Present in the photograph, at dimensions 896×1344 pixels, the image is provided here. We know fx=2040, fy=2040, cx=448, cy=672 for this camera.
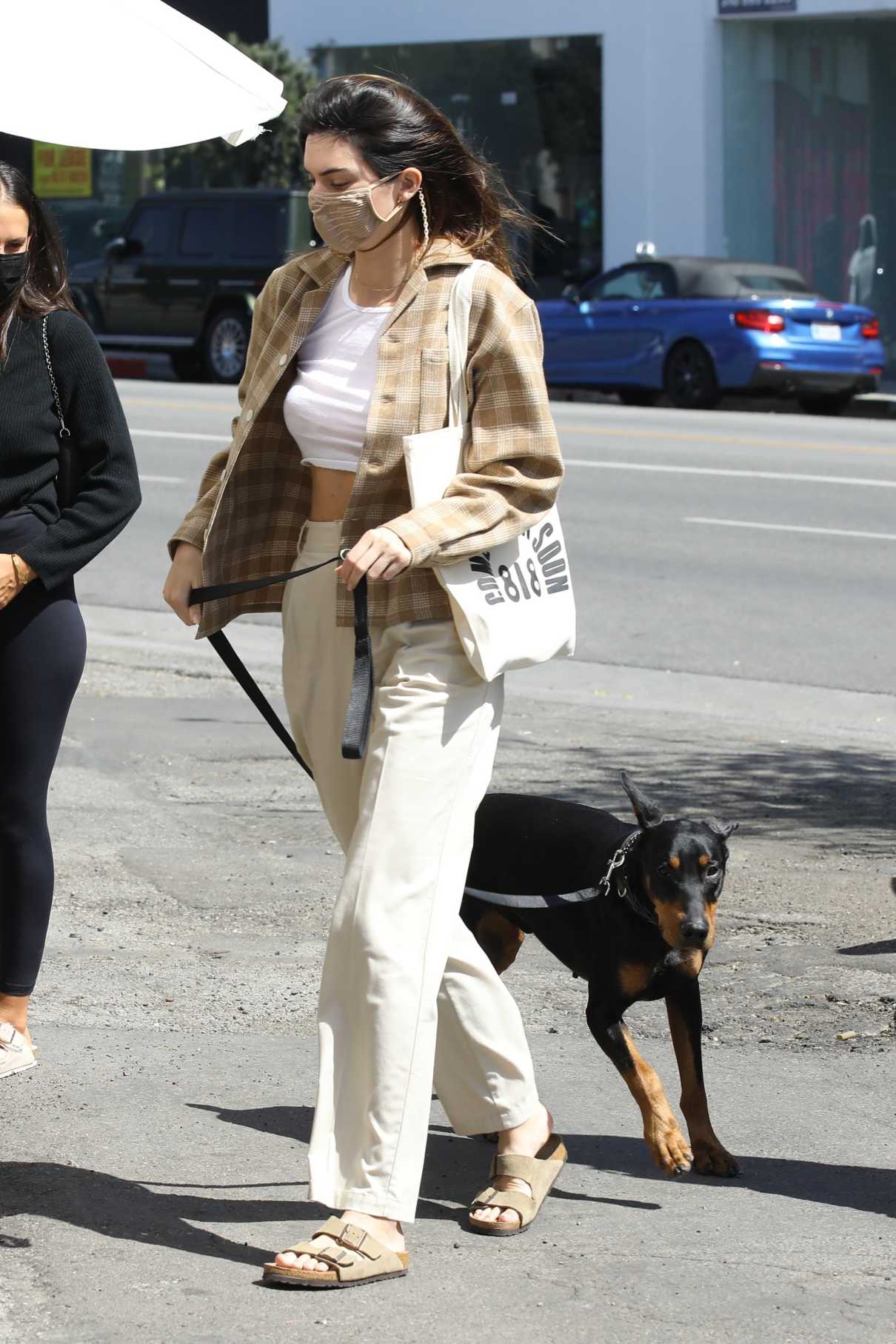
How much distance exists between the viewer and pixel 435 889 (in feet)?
11.7

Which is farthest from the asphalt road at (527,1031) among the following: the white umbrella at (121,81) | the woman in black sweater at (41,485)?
the white umbrella at (121,81)

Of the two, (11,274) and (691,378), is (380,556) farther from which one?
(691,378)

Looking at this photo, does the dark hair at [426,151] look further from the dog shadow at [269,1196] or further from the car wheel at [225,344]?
the car wheel at [225,344]

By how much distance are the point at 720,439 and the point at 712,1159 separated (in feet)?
47.7

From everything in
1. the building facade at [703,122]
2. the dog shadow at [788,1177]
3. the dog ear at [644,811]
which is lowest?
the dog shadow at [788,1177]

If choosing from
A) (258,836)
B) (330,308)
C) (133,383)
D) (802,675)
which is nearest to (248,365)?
(330,308)

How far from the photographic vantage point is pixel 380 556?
3.42m

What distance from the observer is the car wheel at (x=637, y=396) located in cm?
2256

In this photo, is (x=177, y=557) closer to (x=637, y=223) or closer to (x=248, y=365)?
(x=248, y=365)

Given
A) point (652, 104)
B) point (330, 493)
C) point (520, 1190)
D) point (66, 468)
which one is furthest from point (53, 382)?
point (652, 104)

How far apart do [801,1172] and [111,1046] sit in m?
1.64

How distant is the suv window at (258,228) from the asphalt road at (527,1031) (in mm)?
14267

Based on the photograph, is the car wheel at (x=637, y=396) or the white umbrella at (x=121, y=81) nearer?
the white umbrella at (x=121, y=81)

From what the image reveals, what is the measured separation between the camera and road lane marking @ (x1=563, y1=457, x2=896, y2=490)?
604 inches
